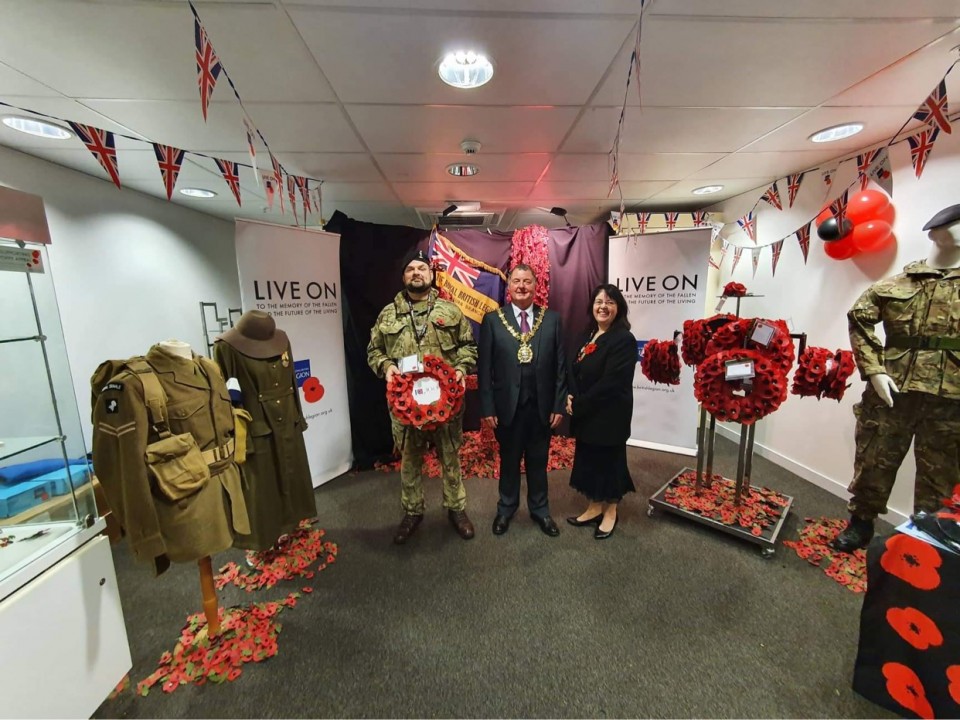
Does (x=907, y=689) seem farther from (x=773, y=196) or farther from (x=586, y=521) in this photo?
(x=773, y=196)

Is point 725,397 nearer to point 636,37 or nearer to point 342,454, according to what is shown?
point 636,37

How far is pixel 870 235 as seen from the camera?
238 centimetres

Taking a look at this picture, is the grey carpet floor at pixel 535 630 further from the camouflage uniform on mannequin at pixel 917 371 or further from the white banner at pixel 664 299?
the white banner at pixel 664 299

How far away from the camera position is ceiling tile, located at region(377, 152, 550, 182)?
8.04 feet

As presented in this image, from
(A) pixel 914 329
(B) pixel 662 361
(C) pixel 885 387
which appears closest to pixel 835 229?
(A) pixel 914 329

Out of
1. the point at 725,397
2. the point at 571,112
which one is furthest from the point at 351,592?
the point at 571,112

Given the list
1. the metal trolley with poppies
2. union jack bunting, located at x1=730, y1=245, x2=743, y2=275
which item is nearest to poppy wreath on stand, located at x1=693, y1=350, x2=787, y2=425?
the metal trolley with poppies

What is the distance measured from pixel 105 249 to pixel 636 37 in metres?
4.28

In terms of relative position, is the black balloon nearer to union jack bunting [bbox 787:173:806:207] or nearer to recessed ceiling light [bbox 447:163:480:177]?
union jack bunting [bbox 787:173:806:207]

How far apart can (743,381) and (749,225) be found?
2289mm

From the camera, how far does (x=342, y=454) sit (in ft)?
10.5

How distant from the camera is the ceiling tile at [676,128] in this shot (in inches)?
76.0

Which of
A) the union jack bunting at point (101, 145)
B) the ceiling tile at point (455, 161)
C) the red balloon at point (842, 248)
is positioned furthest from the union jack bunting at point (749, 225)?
the union jack bunting at point (101, 145)

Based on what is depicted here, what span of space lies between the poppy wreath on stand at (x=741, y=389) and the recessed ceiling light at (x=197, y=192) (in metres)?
4.37
